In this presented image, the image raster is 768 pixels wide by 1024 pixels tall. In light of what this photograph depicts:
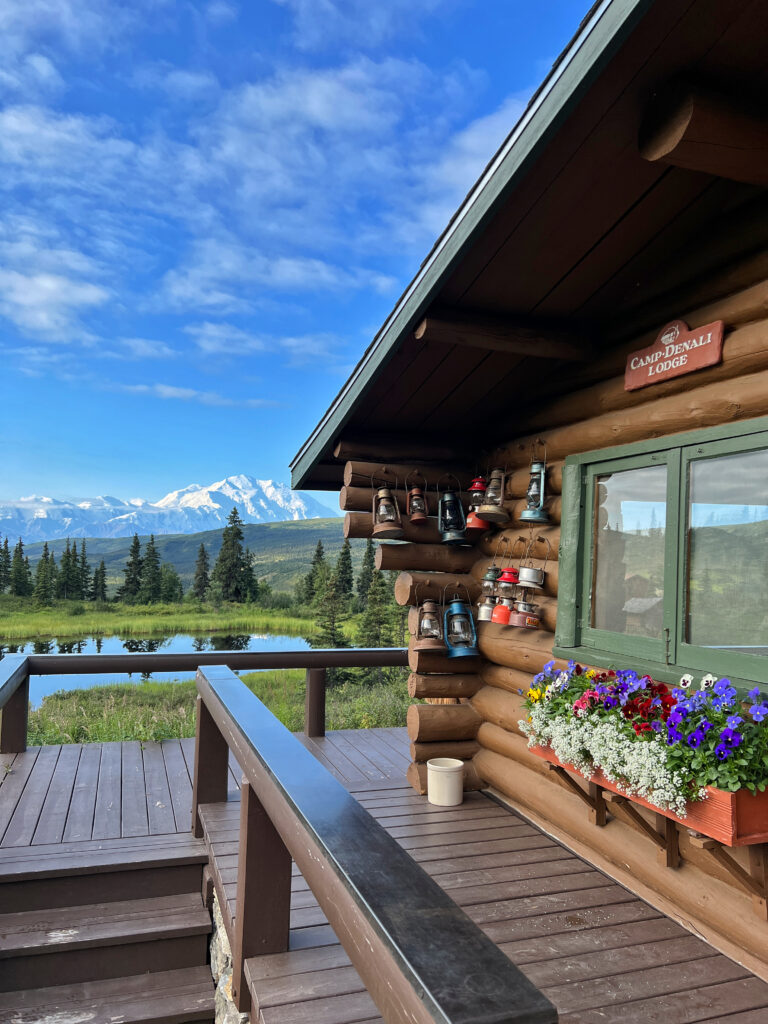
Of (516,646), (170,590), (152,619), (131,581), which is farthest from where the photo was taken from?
(170,590)

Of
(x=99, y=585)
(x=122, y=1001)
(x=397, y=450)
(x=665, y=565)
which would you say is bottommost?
(x=99, y=585)

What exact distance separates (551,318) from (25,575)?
3053 cm

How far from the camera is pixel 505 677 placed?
468cm

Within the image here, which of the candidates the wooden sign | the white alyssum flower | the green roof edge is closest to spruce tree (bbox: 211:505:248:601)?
the green roof edge

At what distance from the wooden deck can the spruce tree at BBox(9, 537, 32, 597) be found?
86.4ft

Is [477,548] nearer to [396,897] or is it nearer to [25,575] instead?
[396,897]

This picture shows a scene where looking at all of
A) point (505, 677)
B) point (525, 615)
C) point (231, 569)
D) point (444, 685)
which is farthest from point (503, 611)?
point (231, 569)

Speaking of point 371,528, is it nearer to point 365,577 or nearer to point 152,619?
point 365,577

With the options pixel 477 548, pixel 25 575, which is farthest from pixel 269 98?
pixel 477 548

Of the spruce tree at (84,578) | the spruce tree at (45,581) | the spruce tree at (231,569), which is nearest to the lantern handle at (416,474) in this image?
the spruce tree at (231,569)

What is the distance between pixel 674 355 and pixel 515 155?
3.91 ft

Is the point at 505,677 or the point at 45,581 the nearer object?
the point at 505,677

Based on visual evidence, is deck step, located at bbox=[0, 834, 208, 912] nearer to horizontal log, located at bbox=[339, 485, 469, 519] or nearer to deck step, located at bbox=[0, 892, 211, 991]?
deck step, located at bbox=[0, 892, 211, 991]

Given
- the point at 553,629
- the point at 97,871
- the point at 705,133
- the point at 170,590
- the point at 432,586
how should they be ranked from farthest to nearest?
the point at 170,590 → the point at 432,586 → the point at 553,629 → the point at 97,871 → the point at 705,133
